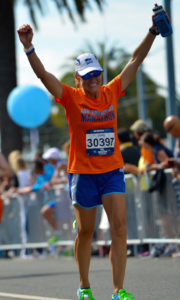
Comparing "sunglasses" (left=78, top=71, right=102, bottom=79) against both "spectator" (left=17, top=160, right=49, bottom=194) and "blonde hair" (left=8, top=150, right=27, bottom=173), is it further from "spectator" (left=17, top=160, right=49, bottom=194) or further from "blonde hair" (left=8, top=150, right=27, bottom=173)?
"blonde hair" (left=8, top=150, right=27, bottom=173)

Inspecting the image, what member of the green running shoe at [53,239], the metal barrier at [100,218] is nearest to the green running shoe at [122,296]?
the metal barrier at [100,218]

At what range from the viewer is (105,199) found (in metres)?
5.39

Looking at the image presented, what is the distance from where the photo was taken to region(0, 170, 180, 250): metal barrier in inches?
394

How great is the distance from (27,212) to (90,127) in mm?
8711

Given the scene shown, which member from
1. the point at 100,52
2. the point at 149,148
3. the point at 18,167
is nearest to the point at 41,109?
the point at 18,167

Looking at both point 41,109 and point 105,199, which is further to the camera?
point 41,109

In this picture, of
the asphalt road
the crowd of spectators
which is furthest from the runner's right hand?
the crowd of spectators

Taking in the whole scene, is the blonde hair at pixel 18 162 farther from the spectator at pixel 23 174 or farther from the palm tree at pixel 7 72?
the palm tree at pixel 7 72

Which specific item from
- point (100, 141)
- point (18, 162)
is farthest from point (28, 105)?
point (100, 141)

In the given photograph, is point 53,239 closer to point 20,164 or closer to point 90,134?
point 20,164

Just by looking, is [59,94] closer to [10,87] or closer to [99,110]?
[99,110]

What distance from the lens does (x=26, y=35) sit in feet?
17.1

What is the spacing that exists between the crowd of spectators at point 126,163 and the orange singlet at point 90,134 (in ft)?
10.1

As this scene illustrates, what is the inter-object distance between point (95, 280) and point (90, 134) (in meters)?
2.81
